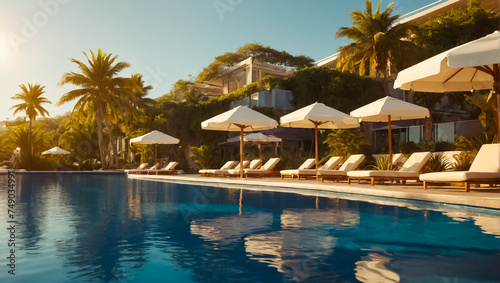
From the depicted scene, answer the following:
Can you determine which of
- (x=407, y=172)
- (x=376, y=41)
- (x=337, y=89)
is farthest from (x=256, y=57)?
(x=407, y=172)

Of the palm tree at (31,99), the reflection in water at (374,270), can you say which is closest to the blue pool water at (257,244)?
the reflection in water at (374,270)

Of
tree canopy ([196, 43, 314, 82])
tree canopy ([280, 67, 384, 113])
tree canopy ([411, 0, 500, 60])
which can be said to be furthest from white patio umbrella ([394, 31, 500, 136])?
tree canopy ([196, 43, 314, 82])

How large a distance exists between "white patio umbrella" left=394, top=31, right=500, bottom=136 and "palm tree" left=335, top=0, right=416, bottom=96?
13091 millimetres

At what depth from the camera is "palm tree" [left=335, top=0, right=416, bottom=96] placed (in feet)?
73.0

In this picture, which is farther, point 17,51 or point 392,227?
point 17,51

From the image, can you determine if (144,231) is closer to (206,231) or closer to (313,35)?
(206,231)

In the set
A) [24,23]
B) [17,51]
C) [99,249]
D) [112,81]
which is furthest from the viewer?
[112,81]

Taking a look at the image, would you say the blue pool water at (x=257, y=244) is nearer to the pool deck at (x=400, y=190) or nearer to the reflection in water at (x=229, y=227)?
the reflection in water at (x=229, y=227)

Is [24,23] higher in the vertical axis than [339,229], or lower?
higher

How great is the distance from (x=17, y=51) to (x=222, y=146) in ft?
70.8

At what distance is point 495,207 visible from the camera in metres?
6.72

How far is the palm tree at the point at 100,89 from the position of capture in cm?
3047

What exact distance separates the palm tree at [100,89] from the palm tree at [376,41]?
57.3 ft

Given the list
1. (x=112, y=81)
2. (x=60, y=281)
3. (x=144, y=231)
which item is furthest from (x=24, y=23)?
(x=112, y=81)
